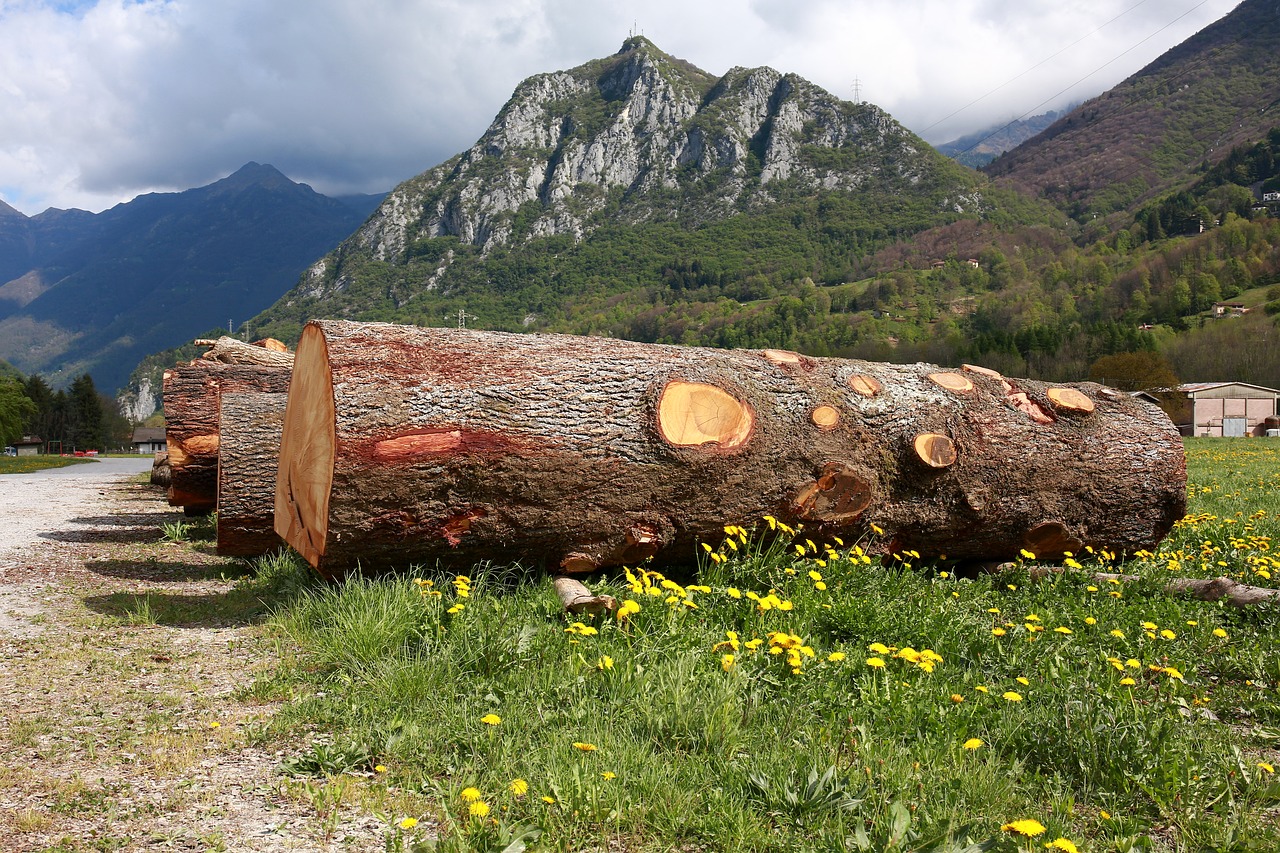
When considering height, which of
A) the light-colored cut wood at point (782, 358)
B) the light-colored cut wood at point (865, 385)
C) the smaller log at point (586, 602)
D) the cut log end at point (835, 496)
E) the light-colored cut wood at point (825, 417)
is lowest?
the smaller log at point (586, 602)

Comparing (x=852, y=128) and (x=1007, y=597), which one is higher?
(x=852, y=128)

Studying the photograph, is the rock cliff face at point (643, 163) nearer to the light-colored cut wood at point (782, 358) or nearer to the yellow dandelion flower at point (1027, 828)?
the light-colored cut wood at point (782, 358)

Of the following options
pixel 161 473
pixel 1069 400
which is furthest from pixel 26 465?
pixel 1069 400

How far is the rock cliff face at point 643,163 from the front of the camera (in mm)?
160000

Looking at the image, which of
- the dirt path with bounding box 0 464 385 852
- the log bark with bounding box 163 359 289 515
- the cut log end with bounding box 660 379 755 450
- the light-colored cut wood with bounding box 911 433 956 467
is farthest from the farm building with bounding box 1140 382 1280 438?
the dirt path with bounding box 0 464 385 852

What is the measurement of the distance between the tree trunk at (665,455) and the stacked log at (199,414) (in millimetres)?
3614

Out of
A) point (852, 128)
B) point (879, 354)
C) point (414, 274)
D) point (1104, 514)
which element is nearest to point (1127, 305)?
point (879, 354)

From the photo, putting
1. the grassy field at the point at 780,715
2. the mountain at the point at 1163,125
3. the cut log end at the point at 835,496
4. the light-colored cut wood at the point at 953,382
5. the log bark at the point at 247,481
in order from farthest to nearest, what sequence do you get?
the mountain at the point at 1163,125, the log bark at the point at 247,481, the light-colored cut wood at the point at 953,382, the cut log end at the point at 835,496, the grassy field at the point at 780,715

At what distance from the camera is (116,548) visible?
752 centimetres

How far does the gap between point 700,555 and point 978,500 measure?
201 cm

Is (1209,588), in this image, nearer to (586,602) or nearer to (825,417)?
(825,417)

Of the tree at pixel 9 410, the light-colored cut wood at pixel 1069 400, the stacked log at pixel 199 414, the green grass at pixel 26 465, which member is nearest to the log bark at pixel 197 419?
the stacked log at pixel 199 414

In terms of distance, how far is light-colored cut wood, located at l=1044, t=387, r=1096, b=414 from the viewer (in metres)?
5.75

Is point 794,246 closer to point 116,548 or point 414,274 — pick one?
point 414,274
